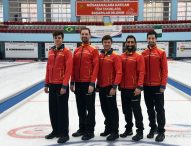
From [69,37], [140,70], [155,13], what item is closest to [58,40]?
[140,70]

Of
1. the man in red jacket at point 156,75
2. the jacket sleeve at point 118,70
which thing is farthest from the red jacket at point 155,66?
the jacket sleeve at point 118,70

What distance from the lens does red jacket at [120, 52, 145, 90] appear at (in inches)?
194

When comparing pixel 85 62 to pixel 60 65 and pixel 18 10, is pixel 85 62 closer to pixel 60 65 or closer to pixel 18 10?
pixel 60 65

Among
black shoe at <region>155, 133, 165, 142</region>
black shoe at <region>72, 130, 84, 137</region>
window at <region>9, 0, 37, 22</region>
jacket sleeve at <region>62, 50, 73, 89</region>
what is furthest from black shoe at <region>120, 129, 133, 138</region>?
window at <region>9, 0, 37, 22</region>

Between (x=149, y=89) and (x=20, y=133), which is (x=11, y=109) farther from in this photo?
(x=149, y=89)

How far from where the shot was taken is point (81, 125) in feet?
17.2

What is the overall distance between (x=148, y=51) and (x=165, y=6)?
30.9 m

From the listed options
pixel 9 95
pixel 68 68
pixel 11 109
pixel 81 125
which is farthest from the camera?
pixel 9 95

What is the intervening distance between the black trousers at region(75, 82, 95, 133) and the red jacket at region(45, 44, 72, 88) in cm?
31

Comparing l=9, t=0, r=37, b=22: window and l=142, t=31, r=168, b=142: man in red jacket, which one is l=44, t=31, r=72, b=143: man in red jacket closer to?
l=142, t=31, r=168, b=142: man in red jacket

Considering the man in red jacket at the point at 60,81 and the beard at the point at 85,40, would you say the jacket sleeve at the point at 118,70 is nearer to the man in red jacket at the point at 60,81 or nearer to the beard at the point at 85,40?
the beard at the point at 85,40

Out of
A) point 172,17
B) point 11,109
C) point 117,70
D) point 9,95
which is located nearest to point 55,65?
point 117,70

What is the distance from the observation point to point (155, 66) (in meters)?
5.01

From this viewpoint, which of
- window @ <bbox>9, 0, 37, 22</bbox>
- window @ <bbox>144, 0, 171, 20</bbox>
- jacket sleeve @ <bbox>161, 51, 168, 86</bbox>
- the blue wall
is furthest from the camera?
window @ <bbox>144, 0, 171, 20</bbox>
